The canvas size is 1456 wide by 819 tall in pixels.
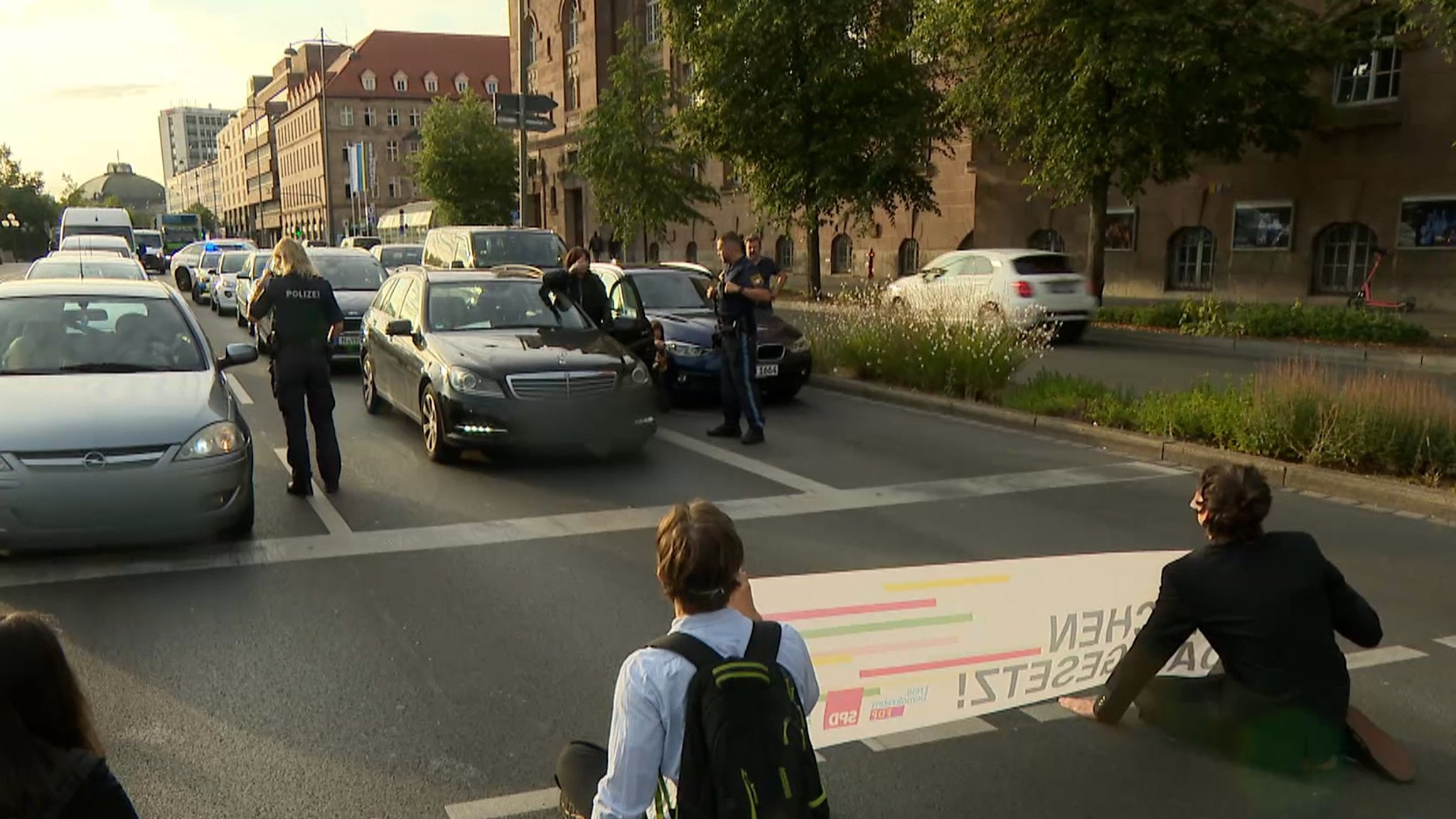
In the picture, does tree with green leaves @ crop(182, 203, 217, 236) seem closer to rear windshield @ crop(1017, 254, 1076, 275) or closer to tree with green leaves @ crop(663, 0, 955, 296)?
tree with green leaves @ crop(663, 0, 955, 296)

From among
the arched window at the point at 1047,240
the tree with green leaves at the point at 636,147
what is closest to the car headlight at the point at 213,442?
the tree with green leaves at the point at 636,147

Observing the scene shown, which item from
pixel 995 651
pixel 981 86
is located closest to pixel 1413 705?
pixel 995 651

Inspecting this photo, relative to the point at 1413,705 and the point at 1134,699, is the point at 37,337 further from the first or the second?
the point at 1413,705

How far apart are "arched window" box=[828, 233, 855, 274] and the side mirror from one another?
33898mm

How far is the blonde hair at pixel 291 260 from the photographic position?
7.88 m

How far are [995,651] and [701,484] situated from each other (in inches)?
190

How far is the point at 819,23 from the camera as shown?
83.0ft

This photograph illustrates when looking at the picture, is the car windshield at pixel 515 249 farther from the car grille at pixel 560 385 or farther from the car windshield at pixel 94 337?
the car windshield at pixel 94 337

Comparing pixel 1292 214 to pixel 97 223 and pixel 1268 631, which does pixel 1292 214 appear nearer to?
pixel 1268 631

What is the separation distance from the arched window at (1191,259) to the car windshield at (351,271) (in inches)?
812

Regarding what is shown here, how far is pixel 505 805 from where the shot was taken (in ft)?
11.9

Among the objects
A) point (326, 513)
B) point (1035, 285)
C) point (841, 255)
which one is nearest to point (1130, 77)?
point (1035, 285)

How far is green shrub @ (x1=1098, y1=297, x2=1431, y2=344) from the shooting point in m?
17.0

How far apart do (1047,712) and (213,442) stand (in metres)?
4.65
